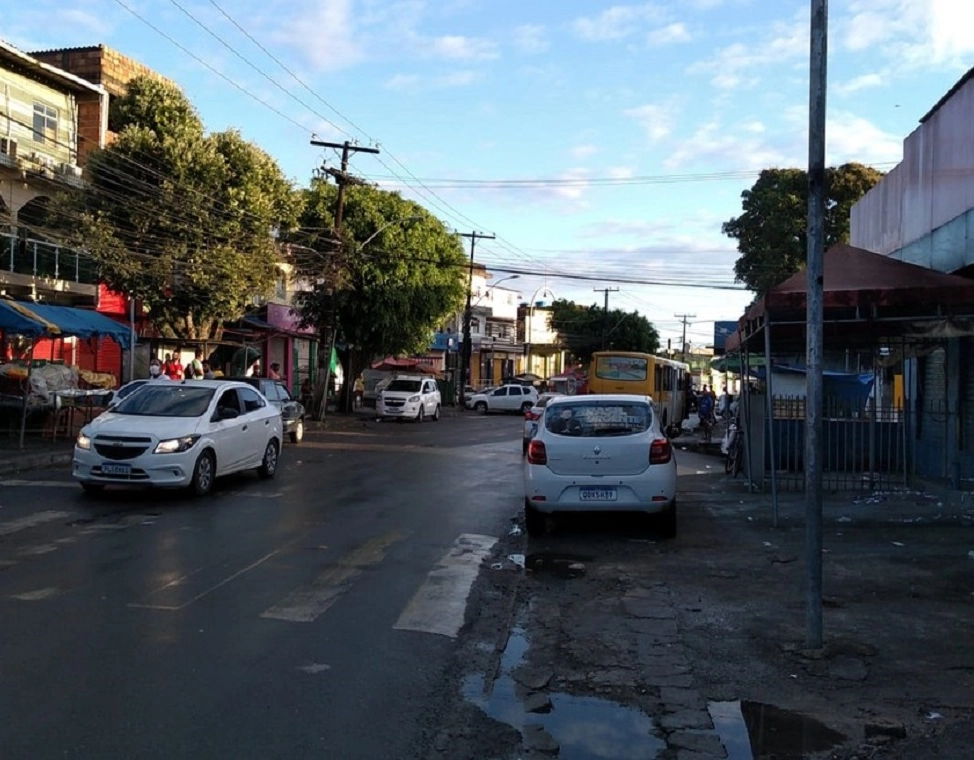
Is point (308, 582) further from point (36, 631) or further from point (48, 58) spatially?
point (48, 58)

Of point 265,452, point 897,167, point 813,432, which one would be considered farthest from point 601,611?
point 897,167

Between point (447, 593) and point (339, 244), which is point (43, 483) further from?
point (339, 244)

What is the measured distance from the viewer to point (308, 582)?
8.27 m

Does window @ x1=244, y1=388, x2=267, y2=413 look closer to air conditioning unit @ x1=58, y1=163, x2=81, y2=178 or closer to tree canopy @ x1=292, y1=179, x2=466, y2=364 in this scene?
air conditioning unit @ x1=58, y1=163, x2=81, y2=178

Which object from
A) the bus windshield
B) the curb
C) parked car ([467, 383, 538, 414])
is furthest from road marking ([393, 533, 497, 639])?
parked car ([467, 383, 538, 414])

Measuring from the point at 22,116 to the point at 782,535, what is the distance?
26.5 meters

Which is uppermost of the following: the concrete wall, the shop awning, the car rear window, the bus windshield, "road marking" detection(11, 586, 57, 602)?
the concrete wall

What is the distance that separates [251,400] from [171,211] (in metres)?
11.3

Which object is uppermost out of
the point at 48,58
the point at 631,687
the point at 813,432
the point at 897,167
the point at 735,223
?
the point at 48,58

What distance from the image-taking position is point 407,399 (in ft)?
122

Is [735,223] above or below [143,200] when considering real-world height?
above

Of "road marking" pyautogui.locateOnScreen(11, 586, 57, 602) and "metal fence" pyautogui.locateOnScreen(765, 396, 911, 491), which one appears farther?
"metal fence" pyautogui.locateOnScreen(765, 396, 911, 491)

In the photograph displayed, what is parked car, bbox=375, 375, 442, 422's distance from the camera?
37250mm

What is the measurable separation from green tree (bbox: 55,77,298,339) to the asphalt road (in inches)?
473
